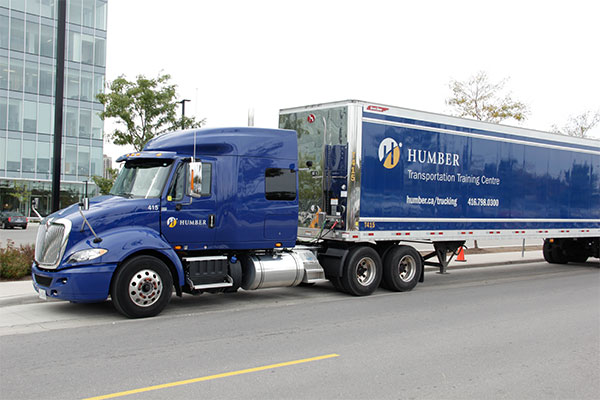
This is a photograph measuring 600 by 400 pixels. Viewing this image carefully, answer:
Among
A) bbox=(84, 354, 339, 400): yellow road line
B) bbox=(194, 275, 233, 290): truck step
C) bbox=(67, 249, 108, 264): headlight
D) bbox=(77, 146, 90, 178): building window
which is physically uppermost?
bbox=(77, 146, 90, 178): building window

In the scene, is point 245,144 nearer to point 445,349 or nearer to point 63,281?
point 63,281

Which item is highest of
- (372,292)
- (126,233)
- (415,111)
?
(415,111)

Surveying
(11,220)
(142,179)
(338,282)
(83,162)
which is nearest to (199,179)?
(142,179)

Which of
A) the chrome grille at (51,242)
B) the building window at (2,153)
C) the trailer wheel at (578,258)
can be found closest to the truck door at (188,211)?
the chrome grille at (51,242)

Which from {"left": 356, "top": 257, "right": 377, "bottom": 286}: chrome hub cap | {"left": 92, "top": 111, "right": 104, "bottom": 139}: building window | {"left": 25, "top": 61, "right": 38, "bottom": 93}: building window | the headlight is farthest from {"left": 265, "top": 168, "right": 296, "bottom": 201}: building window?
{"left": 92, "top": 111, "right": 104, "bottom": 139}: building window

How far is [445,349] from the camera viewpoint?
A: 721 cm

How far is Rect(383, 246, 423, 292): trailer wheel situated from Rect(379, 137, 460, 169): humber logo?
193cm

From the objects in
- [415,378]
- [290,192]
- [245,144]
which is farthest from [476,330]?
[245,144]

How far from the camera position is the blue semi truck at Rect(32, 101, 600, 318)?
28.8 ft

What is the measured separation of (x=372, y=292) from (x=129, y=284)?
207 inches

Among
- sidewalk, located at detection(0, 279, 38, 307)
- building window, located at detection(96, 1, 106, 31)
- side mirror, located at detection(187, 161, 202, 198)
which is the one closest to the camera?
side mirror, located at detection(187, 161, 202, 198)

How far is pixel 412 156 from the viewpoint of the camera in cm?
1215

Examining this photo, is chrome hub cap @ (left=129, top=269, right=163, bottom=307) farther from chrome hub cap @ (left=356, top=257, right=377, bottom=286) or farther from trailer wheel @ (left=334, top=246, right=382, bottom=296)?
chrome hub cap @ (left=356, top=257, right=377, bottom=286)

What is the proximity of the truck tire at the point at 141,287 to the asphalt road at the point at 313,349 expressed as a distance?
0.21 metres
